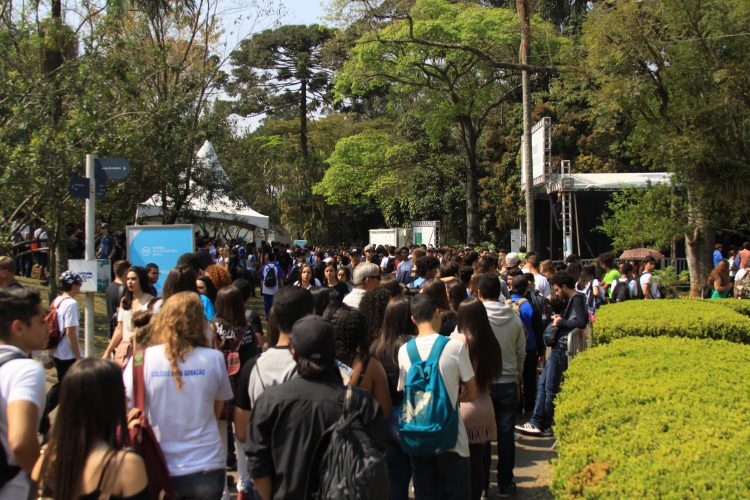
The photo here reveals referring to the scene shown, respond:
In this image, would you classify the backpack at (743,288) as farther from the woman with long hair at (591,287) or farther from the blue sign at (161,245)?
the blue sign at (161,245)

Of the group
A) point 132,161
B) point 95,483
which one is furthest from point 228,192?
point 95,483

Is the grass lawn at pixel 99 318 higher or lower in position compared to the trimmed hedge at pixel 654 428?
lower

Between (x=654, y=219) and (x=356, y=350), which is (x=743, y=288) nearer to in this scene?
(x=654, y=219)

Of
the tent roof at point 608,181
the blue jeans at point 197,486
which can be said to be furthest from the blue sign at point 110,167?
the tent roof at point 608,181

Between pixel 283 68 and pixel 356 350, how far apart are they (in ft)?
121

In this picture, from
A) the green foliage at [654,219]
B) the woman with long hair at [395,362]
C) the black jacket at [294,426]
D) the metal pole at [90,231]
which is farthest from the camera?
the green foliage at [654,219]

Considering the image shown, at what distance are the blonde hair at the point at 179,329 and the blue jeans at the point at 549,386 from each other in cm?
445

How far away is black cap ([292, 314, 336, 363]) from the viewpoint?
317cm

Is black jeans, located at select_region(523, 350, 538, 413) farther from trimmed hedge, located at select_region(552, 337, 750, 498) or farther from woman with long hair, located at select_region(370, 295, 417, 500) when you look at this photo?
woman with long hair, located at select_region(370, 295, 417, 500)

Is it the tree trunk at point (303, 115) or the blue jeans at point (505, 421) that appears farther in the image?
the tree trunk at point (303, 115)

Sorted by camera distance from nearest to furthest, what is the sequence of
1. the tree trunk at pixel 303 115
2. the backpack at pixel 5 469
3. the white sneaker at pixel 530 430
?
the backpack at pixel 5 469 → the white sneaker at pixel 530 430 → the tree trunk at pixel 303 115

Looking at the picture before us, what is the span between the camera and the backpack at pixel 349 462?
9.34ft

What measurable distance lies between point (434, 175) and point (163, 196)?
2188cm

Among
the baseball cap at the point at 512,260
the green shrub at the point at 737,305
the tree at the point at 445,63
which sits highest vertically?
the tree at the point at 445,63
